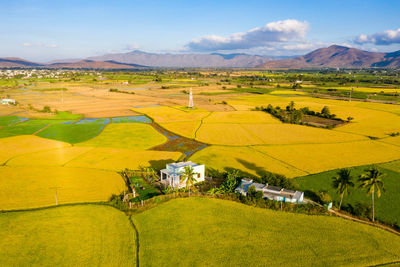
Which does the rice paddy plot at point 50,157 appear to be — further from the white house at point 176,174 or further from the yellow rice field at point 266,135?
the yellow rice field at point 266,135

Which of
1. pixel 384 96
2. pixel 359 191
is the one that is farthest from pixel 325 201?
pixel 384 96

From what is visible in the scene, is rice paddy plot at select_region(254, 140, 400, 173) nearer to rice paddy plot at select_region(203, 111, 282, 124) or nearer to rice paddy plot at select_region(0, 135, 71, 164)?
rice paddy plot at select_region(203, 111, 282, 124)

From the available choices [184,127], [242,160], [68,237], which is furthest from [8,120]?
[242,160]

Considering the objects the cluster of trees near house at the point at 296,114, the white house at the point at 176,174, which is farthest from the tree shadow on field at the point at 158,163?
the cluster of trees near house at the point at 296,114

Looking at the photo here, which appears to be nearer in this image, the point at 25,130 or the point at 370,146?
the point at 370,146

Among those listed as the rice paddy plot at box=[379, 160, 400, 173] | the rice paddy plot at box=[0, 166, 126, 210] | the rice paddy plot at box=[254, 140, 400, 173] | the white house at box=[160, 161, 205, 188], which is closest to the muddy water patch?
the white house at box=[160, 161, 205, 188]

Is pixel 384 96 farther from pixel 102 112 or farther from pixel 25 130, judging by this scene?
pixel 25 130

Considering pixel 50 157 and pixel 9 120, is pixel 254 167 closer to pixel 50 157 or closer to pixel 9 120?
pixel 50 157
